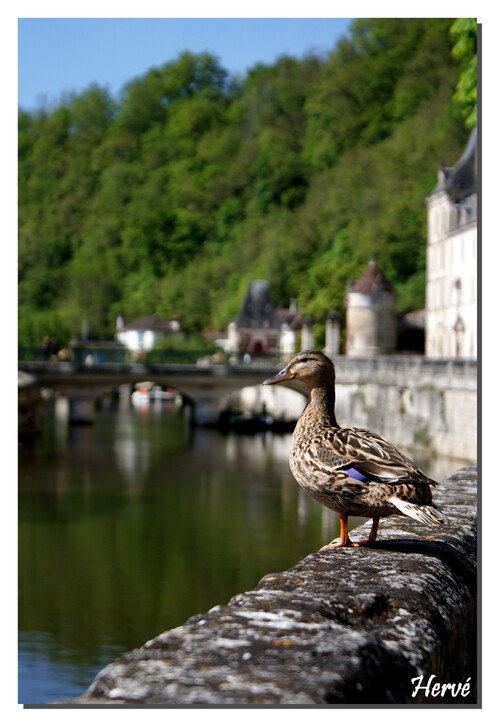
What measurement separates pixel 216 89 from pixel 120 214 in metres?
1.85

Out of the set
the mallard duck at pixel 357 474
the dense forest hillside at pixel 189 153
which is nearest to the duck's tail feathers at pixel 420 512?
the mallard duck at pixel 357 474

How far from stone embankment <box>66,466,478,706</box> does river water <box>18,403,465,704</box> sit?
2.62m

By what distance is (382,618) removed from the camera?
3.68 meters

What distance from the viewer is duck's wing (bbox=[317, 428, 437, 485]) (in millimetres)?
4246

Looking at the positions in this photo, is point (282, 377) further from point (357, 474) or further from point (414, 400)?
point (414, 400)

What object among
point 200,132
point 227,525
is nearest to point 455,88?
point 200,132

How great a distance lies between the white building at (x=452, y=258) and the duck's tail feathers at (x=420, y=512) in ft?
82.1

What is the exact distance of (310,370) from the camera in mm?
4594

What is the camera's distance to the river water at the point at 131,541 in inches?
421

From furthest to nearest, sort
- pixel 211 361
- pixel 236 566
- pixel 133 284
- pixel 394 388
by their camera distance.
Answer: pixel 211 361, pixel 394 388, pixel 236 566, pixel 133 284

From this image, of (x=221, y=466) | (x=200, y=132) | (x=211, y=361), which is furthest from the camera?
(x=211, y=361)

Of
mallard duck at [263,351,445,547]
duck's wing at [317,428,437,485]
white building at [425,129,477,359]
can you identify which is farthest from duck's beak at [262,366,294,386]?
white building at [425,129,477,359]

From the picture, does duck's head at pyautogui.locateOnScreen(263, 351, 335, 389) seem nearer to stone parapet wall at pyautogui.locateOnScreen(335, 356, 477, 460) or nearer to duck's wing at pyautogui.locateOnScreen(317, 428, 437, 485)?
duck's wing at pyautogui.locateOnScreen(317, 428, 437, 485)
